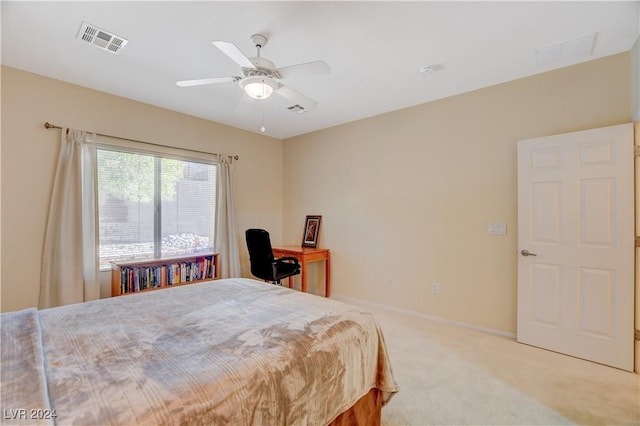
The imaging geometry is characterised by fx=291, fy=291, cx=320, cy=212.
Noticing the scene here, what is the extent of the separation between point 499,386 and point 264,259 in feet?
8.65

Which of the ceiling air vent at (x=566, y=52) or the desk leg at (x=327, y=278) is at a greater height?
the ceiling air vent at (x=566, y=52)

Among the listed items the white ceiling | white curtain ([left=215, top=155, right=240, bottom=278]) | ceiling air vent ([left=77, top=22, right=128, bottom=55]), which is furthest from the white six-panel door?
ceiling air vent ([left=77, top=22, right=128, bottom=55])

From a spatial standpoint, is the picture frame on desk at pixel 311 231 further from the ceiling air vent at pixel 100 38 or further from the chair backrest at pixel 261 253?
the ceiling air vent at pixel 100 38

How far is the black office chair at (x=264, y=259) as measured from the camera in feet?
11.9

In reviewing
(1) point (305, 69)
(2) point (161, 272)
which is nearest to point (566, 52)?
(1) point (305, 69)

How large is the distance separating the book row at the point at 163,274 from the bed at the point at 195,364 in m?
1.56

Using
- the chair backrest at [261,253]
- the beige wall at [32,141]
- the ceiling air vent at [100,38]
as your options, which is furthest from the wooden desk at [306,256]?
the ceiling air vent at [100,38]

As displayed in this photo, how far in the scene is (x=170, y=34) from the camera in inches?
87.4

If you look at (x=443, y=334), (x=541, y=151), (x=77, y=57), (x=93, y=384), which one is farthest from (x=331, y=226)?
(x=93, y=384)

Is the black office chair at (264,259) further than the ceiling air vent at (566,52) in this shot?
Yes

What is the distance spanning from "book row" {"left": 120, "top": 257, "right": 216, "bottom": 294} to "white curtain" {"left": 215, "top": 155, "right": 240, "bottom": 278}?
0.23 meters

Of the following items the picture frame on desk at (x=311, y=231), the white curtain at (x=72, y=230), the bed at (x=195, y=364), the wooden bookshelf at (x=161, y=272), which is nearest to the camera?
the bed at (x=195, y=364)

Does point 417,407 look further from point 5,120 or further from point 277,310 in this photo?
point 5,120

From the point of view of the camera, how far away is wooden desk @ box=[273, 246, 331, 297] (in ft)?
13.5
